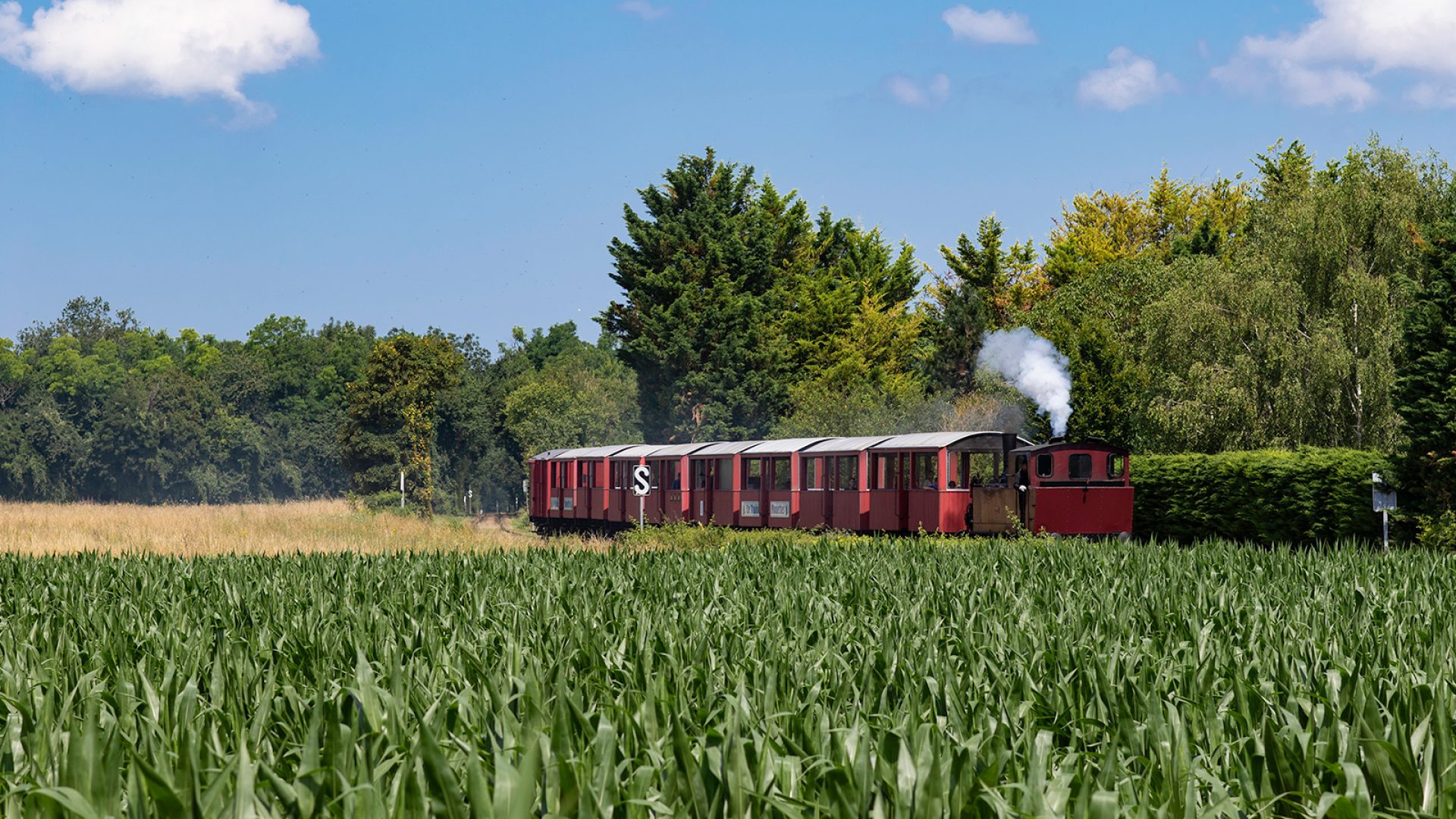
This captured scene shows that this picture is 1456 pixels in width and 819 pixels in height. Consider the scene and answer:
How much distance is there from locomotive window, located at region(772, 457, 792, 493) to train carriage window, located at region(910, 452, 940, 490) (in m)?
4.15

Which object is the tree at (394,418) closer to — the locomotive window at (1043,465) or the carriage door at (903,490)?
the carriage door at (903,490)

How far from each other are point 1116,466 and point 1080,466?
3.40 feet

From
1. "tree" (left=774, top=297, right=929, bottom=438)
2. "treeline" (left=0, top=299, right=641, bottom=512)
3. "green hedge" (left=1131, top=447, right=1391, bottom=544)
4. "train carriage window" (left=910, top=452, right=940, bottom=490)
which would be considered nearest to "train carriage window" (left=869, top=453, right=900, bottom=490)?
"train carriage window" (left=910, top=452, right=940, bottom=490)

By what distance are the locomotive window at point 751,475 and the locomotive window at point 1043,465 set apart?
8.27 meters

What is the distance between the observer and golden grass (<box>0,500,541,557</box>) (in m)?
26.2

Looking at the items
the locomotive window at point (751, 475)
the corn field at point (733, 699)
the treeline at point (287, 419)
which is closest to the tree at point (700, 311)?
the treeline at point (287, 419)

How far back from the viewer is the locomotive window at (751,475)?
33.0 metres

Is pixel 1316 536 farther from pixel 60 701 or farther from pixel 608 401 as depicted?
pixel 608 401

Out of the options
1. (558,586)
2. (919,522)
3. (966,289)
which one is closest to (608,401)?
(966,289)

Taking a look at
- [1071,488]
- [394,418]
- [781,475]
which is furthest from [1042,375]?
[394,418]

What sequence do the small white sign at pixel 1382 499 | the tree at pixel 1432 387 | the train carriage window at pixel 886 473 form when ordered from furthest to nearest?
the train carriage window at pixel 886 473, the tree at pixel 1432 387, the small white sign at pixel 1382 499

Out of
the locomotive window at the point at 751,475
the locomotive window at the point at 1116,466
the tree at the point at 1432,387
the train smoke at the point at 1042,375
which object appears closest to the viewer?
the tree at the point at 1432,387

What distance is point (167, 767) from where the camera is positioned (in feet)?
13.0

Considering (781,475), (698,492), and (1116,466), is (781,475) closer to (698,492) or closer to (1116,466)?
(698,492)
